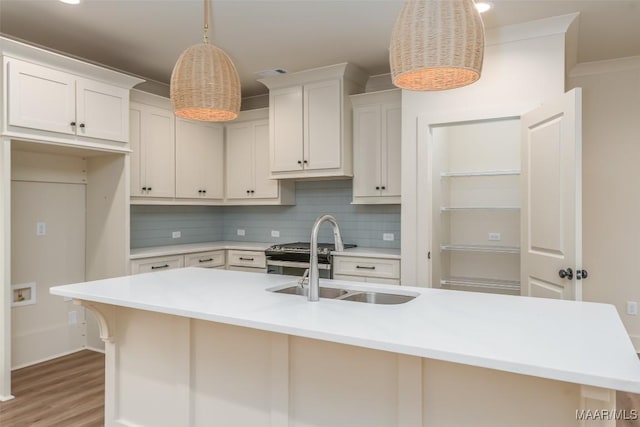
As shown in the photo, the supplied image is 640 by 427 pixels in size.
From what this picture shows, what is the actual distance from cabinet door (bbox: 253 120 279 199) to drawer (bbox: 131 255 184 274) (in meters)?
1.17

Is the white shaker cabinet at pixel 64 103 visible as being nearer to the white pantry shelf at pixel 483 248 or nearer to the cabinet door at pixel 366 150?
the cabinet door at pixel 366 150

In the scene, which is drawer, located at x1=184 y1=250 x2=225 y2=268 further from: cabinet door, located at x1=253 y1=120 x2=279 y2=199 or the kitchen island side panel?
the kitchen island side panel

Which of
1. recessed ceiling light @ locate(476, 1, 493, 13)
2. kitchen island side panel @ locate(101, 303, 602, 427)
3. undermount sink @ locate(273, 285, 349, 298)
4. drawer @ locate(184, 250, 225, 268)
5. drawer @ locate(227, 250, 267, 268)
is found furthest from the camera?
drawer @ locate(227, 250, 267, 268)

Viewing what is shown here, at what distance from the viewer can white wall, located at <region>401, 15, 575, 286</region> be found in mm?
3109

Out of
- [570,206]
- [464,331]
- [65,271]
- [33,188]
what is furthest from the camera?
[65,271]

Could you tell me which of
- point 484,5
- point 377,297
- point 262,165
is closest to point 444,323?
point 377,297

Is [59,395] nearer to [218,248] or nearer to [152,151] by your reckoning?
[218,248]

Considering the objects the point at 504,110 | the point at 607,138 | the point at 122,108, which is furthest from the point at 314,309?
the point at 607,138

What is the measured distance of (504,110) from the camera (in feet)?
10.7

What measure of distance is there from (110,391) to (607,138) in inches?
179

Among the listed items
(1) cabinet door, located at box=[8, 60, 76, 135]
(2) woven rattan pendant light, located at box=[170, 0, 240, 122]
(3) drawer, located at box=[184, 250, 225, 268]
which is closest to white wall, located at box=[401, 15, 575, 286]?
(2) woven rattan pendant light, located at box=[170, 0, 240, 122]

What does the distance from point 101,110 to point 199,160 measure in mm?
1328

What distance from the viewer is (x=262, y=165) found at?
4.89 meters

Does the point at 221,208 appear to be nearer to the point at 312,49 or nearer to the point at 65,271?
the point at 65,271
